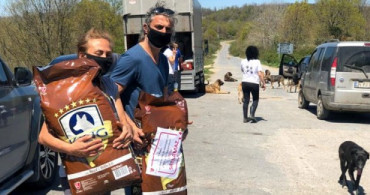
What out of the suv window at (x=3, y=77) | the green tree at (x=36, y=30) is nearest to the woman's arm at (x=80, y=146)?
the suv window at (x=3, y=77)

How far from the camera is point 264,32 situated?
3063 inches

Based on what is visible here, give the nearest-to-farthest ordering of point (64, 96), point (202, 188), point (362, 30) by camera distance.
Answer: point (64, 96) < point (202, 188) < point (362, 30)

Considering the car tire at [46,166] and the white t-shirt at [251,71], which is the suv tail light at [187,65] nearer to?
the white t-shirt at [251,71]

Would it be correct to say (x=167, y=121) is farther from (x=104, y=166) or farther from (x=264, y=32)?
(x=264, y=32)

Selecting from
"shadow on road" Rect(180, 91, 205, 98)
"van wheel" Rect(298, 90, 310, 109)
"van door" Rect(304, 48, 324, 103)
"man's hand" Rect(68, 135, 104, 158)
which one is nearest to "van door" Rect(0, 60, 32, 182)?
"man's hand" Rect(68, 135, 104, 158)

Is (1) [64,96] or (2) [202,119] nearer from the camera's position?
(1) [64,96]

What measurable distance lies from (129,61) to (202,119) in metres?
8.05

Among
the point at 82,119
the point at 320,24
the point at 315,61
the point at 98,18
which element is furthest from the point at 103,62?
the point at 320,24

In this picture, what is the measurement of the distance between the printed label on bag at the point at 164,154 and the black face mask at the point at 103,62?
0.51 meters

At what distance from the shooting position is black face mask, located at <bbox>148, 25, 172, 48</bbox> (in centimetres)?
280

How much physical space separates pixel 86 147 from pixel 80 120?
0.47ft

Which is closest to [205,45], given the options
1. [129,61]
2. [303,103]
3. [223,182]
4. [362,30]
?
[303,103]

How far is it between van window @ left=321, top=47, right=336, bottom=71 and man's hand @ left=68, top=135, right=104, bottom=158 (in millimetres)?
8776

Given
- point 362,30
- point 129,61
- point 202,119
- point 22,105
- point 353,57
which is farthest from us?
point 362,30
